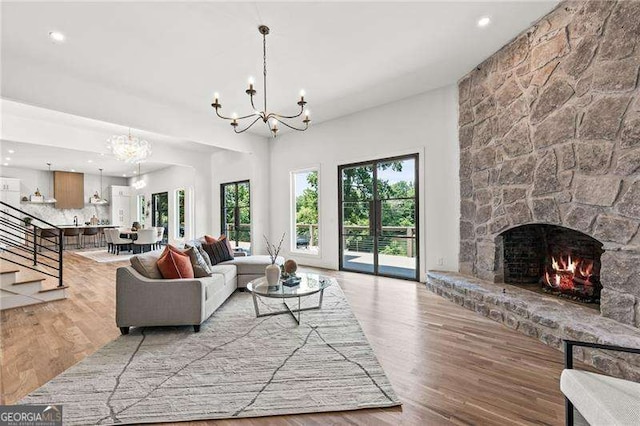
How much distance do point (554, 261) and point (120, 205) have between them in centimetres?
1509

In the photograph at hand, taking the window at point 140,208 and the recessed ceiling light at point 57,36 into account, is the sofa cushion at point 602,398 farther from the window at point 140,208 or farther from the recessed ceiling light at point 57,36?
the window at point 140,208

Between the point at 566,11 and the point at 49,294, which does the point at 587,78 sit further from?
the point at 49,294

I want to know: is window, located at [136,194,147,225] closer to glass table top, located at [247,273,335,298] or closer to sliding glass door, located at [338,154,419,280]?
sliding glass door, located at [338,154,419,280]

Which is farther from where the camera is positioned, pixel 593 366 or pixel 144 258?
pixel 144 258

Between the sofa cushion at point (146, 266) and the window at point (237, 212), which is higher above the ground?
the window at point (237, 212)

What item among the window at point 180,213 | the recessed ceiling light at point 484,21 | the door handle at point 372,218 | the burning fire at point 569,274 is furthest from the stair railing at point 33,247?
the burning fire at point 569,274

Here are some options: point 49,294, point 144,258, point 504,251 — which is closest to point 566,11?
point 504,251

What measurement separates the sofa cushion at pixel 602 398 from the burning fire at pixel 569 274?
2336mm

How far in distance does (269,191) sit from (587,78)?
6.16 meters

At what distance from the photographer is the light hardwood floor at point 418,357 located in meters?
1.76

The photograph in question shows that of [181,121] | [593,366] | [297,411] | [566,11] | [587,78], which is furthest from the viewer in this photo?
[181,121]

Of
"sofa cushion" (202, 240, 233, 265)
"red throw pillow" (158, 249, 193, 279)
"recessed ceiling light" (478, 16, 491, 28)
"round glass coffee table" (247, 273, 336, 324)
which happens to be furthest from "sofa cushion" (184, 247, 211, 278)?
"recessed ceiling light" (478, 16, 491, 28)

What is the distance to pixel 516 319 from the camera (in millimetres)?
2969

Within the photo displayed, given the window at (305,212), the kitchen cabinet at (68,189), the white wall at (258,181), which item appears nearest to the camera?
the window at (305,212)
